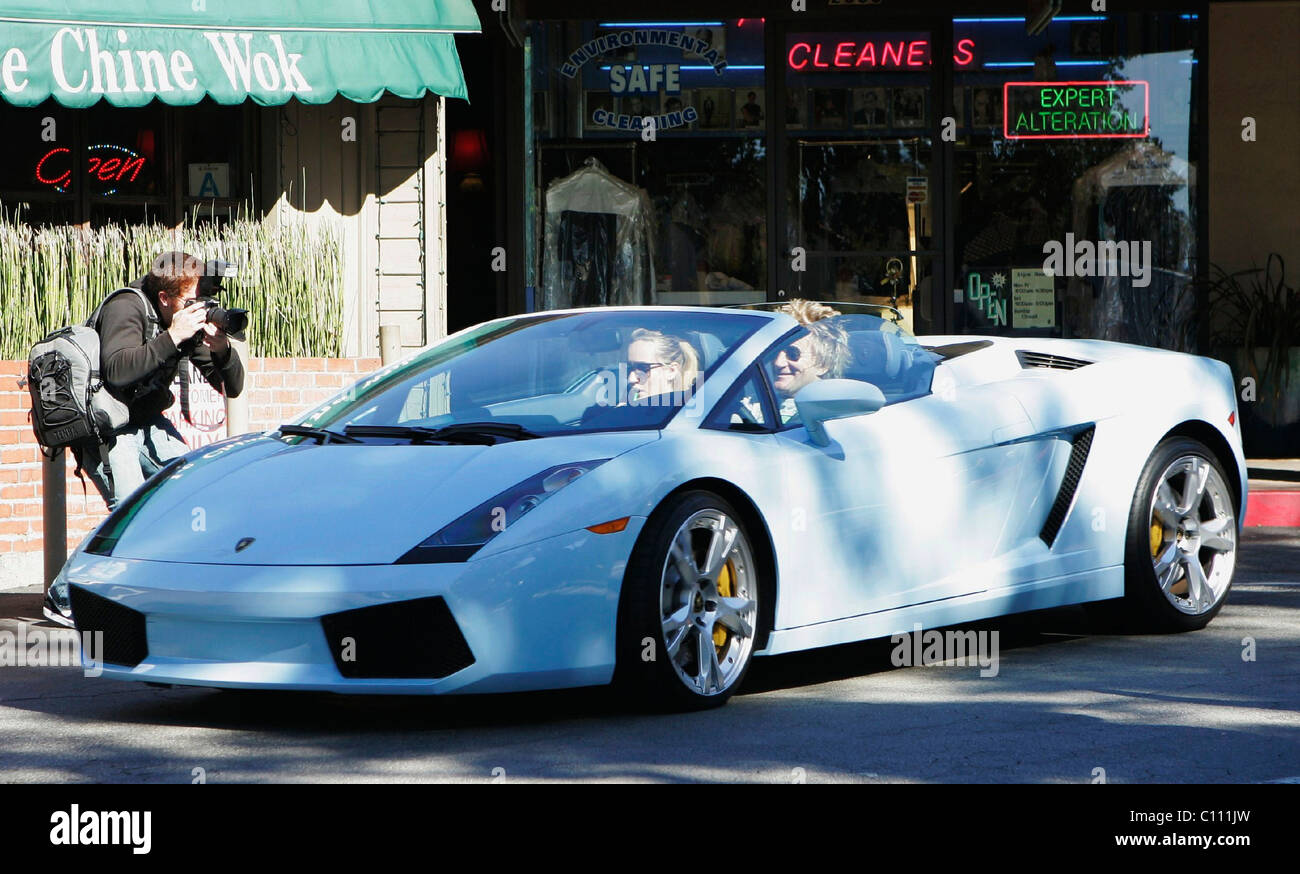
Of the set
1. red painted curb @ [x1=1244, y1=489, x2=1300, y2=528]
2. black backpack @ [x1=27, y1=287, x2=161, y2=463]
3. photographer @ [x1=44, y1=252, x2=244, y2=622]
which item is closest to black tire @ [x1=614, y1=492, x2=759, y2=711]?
photographer @ [x1=44, y1=252, x2=244, y2=622]

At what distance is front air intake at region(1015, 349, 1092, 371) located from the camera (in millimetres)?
6891

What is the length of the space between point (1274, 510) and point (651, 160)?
17.7ft

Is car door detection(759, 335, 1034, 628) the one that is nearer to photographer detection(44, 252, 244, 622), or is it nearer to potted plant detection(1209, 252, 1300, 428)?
photographer detection(44, 252, 244, 622)

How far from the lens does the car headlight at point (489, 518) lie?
494 cm

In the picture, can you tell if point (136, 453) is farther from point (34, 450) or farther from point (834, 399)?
point (834, 399)

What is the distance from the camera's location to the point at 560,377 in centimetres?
607

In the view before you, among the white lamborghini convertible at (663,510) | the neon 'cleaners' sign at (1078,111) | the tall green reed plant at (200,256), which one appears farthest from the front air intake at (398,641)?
the neon 'cleaners' sign at (1078,111)

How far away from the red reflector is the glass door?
A: 888 centimetres

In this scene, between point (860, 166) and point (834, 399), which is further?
point (860, 166)

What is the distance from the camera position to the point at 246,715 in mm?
5469

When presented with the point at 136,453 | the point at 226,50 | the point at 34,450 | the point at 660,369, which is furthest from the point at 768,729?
the point at 226,50

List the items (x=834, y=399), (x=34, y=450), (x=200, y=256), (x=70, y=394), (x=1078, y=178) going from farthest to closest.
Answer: (x=1078, y=178) < (x=200, y=256) < (x=34, y=450) < (x=70, y=394) < (x=834, y=399)

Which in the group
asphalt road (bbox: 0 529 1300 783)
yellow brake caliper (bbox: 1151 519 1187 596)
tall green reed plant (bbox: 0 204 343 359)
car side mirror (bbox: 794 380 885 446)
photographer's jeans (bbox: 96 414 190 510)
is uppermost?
tall green reed plant (bbox: 0 204 343 359)

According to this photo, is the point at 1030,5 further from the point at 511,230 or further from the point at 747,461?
the point at 747,461
